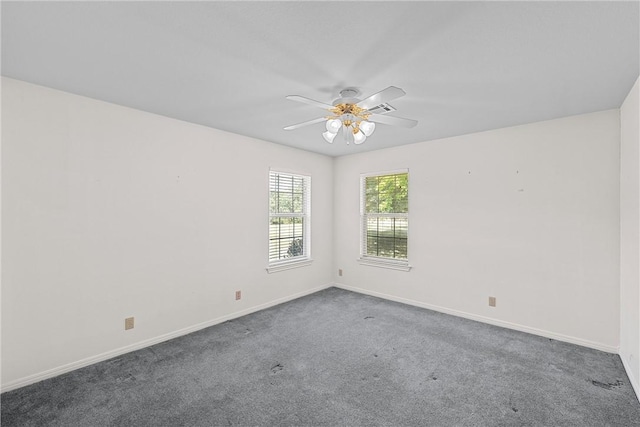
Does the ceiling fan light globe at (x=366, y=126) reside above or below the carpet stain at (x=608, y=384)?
above

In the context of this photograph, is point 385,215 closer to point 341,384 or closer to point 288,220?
point 288,220

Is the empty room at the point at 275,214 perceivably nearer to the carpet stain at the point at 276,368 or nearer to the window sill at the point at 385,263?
the carpet stain at the point at 276,368

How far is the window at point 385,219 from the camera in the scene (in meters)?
4.40

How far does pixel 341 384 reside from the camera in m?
2.27

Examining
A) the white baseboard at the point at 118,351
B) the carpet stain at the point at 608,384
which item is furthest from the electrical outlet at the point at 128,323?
the carpet stain at the point at 608,384

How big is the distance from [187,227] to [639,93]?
4112 mm

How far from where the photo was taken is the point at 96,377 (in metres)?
2.35

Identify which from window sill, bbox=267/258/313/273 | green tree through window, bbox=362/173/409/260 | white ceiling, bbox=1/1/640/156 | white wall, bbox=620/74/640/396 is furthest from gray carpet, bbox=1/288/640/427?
white ceiling, bbox=1/1/640/156

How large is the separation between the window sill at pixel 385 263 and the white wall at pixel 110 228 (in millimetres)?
1797

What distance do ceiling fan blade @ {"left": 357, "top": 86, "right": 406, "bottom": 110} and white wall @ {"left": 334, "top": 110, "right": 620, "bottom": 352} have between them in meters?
2.29

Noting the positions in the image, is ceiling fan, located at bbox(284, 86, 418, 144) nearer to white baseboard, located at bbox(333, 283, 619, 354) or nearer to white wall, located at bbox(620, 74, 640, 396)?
white wall, located at bbox(620, 74, 640, 396)

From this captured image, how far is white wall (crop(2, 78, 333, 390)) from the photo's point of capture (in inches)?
88.0

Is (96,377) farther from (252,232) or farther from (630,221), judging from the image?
(630,221)

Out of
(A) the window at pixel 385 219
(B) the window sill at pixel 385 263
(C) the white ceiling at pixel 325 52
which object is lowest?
(B) the window sill at pixel 385 263
